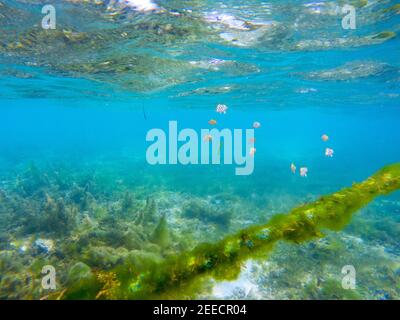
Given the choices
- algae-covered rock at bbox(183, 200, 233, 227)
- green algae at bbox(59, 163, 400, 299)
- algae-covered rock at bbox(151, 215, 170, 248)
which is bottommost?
algae-covered rock at bbox(183, 200, 233, 227)

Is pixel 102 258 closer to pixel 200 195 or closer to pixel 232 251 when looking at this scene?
pixel 232 251

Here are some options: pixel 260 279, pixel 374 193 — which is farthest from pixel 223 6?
pixel 260 279

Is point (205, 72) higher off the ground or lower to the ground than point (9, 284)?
higher

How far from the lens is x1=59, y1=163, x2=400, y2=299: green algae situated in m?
3.83

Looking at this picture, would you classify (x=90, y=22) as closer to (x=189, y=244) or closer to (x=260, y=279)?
(x=189, y=244)

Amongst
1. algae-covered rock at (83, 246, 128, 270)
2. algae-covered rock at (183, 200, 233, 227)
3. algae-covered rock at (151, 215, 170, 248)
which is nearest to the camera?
algae-covered rock at (83, 246, 128, 270)

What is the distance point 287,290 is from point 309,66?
54.8 ft

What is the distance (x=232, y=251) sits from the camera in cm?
394

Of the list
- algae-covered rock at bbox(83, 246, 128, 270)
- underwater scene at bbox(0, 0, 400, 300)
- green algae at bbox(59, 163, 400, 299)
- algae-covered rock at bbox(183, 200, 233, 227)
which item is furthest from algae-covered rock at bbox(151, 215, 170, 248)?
algae-covered rock at bbox(183, 200, 233, 227)

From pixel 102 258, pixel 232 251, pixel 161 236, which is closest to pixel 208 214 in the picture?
pixel 161 236

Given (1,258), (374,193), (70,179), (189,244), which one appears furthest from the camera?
(70,179)

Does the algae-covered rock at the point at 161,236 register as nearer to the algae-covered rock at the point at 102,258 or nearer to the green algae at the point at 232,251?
the algae-covered rock at the point at 102,258

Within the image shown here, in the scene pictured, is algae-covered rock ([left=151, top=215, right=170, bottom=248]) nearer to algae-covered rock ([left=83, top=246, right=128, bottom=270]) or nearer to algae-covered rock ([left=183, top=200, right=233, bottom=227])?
algae-covered rock ([left=83, top=246, right=128, bottom=270])

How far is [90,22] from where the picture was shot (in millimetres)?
11406
